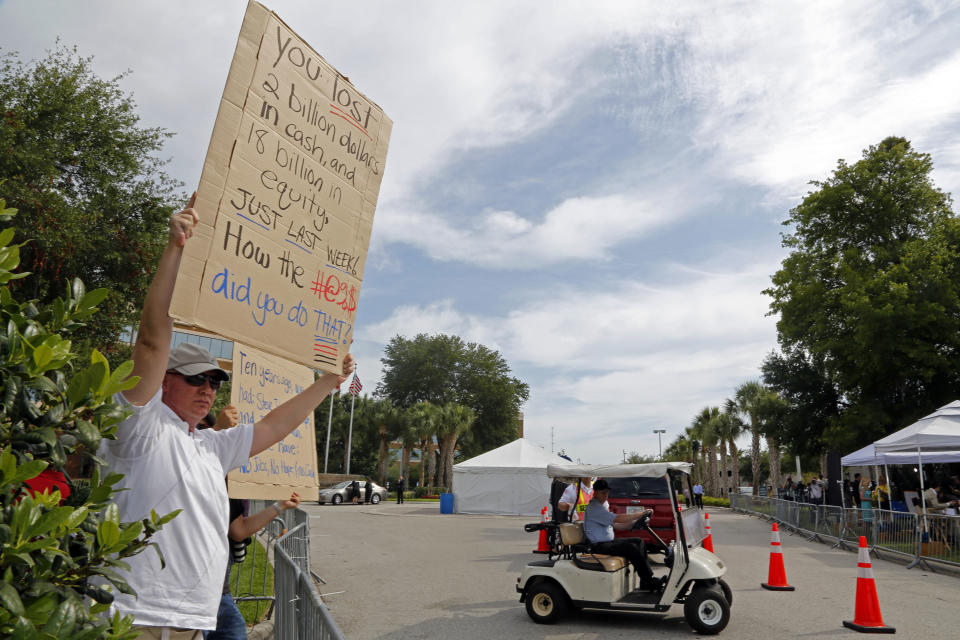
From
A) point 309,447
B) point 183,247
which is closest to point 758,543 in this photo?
point 309,447

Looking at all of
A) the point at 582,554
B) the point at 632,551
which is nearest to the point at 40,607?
the point at 632,551

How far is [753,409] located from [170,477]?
2277 inches

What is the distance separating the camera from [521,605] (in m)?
9.38

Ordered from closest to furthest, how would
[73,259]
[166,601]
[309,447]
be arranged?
[166,601], [309,447], [73,259]

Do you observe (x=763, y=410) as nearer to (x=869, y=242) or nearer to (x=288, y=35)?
(x=869, y=242)

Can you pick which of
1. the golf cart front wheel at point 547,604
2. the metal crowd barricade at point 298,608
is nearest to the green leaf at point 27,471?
the metal crowd barricade at point 298,608

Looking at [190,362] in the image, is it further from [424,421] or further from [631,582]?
[424,421]

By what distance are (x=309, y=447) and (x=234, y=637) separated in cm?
179

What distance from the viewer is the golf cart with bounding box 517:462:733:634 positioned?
7793mm

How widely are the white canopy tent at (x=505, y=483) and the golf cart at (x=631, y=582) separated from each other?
1025 inches

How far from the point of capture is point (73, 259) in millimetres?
14648

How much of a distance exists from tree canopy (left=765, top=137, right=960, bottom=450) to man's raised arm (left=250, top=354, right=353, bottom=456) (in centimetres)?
2648

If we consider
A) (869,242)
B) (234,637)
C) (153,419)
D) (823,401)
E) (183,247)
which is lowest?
(234,637)

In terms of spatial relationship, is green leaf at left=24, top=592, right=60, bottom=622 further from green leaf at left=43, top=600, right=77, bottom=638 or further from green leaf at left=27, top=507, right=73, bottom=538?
green leaf at left=27, top=507, right=73, bottom=538
